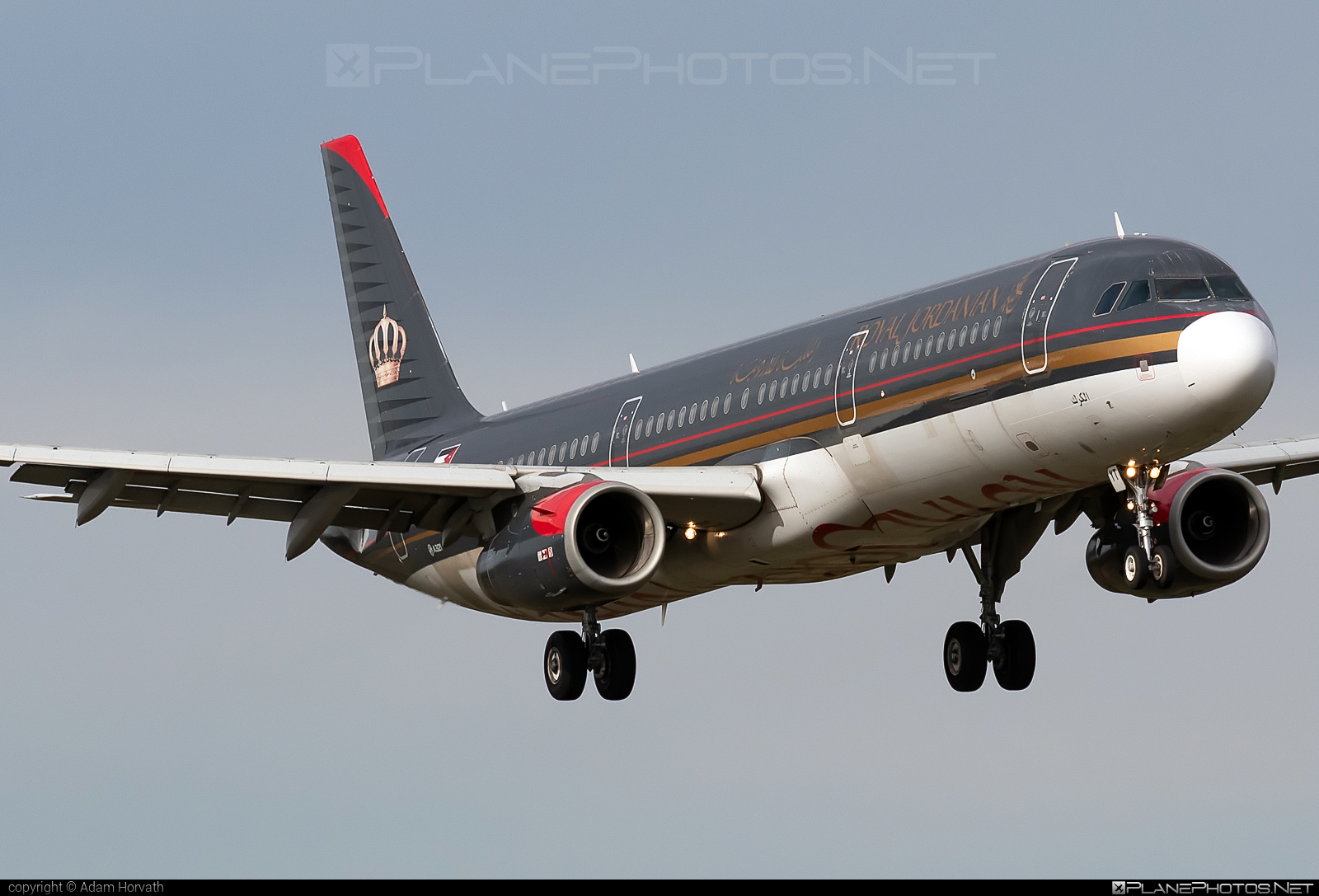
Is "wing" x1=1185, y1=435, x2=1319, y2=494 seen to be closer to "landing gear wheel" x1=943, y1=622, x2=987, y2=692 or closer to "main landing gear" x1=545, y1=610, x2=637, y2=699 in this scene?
"landing gear wheel" x1=943, y1=622, x2=987, y2=692

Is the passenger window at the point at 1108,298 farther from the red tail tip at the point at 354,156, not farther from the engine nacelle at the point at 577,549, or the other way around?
the red tail tip at the point at 354,156

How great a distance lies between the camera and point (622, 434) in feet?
118

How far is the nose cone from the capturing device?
2658 cm

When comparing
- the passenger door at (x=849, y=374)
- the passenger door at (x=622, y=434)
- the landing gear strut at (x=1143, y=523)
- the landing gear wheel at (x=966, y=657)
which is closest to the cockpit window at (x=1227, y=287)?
the landing gear strut at (x=1143, y=523)

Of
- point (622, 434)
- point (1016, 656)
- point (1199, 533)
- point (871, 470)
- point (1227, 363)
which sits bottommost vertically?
point (1016, 656)

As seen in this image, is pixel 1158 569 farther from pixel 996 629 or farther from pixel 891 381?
pixel 996 629

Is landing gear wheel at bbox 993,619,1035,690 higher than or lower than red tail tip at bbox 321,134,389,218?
lower

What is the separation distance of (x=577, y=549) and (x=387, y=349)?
57.0 feet

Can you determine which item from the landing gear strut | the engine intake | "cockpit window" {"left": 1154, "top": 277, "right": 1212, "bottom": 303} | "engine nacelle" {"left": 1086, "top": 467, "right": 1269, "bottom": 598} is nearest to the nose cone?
"cockpit window" {"left": 1154, "top": 277, "right": 1212, "bottom": 303}

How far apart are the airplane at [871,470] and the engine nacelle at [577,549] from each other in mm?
46

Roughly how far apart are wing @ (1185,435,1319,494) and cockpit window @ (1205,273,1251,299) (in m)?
7.05

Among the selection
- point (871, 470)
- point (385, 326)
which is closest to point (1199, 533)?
point (871, 470)

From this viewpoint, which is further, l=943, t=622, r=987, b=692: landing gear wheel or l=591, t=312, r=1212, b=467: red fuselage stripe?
l=943, t=622, r=987, b=692: landing gear wheel

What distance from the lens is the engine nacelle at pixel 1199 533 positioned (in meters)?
32.8
